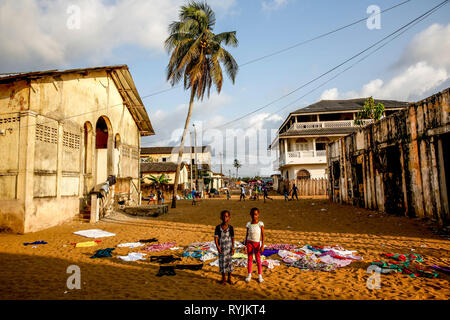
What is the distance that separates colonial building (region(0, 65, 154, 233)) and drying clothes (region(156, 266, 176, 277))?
7125 mm

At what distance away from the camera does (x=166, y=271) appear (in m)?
5.45

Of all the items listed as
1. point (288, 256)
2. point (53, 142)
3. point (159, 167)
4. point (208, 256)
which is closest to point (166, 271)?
point (208, 256)

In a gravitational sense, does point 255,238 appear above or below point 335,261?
above

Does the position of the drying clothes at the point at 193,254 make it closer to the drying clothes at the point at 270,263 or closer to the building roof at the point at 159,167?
the drying clothes at the point at 270,263

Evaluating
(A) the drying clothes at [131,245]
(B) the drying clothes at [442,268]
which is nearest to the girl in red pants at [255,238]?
(B) the drying clothes at [442,268]

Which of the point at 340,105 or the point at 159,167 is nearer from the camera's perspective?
the point at 340,105

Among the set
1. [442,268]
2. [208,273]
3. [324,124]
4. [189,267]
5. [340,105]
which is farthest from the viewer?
[340,105]

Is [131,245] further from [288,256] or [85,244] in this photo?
[288,256]

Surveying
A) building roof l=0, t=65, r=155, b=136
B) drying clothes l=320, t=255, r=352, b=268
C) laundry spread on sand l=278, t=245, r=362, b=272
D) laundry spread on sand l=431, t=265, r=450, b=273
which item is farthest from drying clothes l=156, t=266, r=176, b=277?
building roof l=0, t=65, r=155, b=136

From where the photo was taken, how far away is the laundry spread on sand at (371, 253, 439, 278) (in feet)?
16.1

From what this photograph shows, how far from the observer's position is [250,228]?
4898 millimetres

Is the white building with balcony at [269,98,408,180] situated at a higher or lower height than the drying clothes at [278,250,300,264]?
higher

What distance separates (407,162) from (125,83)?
15894 mm

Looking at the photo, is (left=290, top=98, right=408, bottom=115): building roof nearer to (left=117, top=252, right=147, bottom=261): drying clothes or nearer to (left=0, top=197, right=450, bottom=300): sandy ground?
(left=0, top=197, right=450, bottom=300): sandy ground
